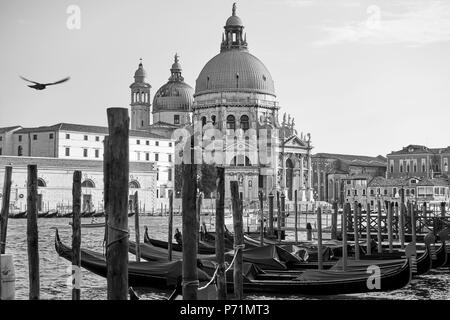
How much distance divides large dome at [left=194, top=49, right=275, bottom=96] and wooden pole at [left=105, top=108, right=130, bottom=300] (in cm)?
3778

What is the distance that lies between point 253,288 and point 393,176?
3957cm

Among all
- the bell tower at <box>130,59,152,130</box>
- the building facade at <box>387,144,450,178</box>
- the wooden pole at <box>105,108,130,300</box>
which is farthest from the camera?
the bell tower at <box>130,59,152,130</box>

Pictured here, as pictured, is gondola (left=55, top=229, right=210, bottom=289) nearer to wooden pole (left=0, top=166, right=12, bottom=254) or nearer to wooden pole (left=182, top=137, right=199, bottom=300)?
wooden pole (left=0, top=166, right=12, bottom=254)

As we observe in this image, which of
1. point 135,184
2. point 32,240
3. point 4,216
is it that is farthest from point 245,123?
point 32,240

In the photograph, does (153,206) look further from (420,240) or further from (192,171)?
(192,171)

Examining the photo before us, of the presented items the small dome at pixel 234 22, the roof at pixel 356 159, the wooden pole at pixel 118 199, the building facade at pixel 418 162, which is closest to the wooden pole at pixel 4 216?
the wooden pole at pixel 118 199

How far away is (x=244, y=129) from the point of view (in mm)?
42562

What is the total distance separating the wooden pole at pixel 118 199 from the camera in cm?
465

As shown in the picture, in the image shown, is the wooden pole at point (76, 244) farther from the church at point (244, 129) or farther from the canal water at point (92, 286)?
the church at point (244, 129)

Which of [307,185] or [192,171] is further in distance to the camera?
[307,185]

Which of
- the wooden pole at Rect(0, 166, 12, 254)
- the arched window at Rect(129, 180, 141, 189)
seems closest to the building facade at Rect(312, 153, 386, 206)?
the arched window at Rect(129, 180, 141, 189)

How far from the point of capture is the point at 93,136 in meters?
37.2

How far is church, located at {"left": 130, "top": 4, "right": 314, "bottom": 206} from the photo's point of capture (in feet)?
134
